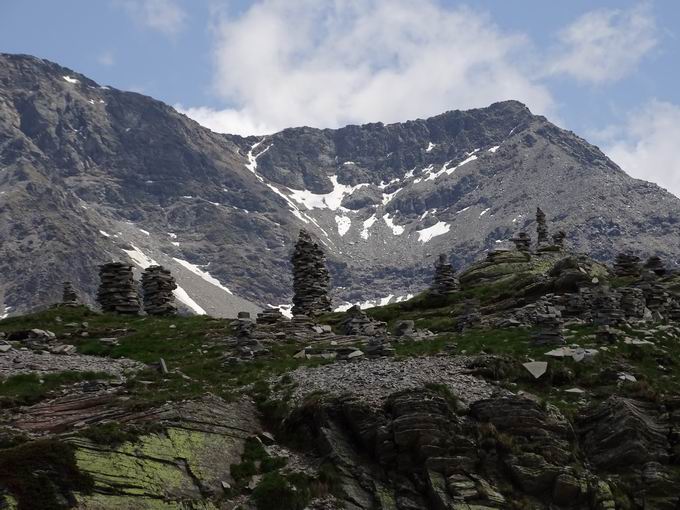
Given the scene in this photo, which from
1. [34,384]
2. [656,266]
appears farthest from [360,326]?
[656,266]

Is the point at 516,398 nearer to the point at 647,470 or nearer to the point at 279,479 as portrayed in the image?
the point at 647,470

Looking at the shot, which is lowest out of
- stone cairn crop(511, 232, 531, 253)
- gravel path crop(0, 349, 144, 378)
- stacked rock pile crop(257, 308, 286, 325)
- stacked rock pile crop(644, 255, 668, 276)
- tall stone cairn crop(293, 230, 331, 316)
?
gravel path crop(0, 349, 144, 378)

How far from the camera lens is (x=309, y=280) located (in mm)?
91688

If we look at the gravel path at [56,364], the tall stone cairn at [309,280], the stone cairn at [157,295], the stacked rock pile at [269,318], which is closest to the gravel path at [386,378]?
the gravel path at [56,364]

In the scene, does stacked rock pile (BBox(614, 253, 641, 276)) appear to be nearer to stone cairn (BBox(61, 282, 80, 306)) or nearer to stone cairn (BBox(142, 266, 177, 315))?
stone cairn (BBox(142, 266, 177, 315))

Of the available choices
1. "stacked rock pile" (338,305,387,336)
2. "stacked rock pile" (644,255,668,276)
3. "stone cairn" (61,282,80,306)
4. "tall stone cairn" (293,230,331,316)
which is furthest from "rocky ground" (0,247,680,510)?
"tall stone cairn" (293,230,331,316)

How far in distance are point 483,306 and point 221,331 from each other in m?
22.5

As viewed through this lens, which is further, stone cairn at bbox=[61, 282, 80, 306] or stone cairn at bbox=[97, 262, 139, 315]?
stone cairn at bbox=[61, 282, 80, 306]

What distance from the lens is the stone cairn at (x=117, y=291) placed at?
257 ft

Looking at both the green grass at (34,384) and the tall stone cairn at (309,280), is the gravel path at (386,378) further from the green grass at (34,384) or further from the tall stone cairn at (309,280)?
the tall stone cairn at (309,280)

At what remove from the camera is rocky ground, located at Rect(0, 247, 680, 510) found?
107ft

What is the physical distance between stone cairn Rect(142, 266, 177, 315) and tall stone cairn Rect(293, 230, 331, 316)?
14540mm

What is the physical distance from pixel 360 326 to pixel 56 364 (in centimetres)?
2514

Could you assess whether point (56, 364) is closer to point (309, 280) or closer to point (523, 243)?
point (309, 280)
